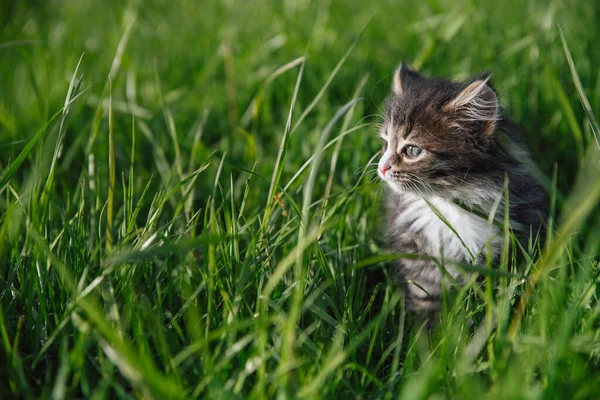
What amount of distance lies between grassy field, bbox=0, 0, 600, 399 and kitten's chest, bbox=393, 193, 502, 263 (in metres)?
0.12

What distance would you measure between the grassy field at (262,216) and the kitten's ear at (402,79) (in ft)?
0.23

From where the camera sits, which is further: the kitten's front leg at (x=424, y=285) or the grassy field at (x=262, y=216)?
the kitten's front leg at (x=424, y=285)

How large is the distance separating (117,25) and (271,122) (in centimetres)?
217

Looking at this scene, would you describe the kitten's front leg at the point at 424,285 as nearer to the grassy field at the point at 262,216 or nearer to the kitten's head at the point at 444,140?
the grassy field at the point at 262,216

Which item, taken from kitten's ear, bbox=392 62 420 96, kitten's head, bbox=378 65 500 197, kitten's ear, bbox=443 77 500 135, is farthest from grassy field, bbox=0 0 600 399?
kitten's ear, bbox=443 77 500 135

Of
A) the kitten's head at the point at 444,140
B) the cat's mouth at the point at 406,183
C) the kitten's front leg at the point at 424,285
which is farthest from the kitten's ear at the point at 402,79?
the kitten's front leg at the point at 424,285

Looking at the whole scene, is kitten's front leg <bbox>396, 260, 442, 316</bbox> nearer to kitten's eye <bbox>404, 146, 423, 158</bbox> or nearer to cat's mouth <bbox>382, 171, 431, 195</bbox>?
cat's mouth <bbox>382, 171, 431, 195</bbox>

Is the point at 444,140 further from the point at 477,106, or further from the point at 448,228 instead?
the point at 448,228

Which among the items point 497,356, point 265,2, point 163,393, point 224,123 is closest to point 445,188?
point 497,356

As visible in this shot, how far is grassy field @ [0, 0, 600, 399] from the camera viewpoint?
57.5 inches

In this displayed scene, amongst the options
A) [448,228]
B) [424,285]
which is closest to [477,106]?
[448,228]

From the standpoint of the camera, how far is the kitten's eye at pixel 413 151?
2162mm

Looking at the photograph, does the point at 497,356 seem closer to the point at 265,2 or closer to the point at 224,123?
the point at 224,123

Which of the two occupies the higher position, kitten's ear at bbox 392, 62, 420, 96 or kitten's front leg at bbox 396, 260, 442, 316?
kitten's ear at bbox 392, 62, 420, 96
